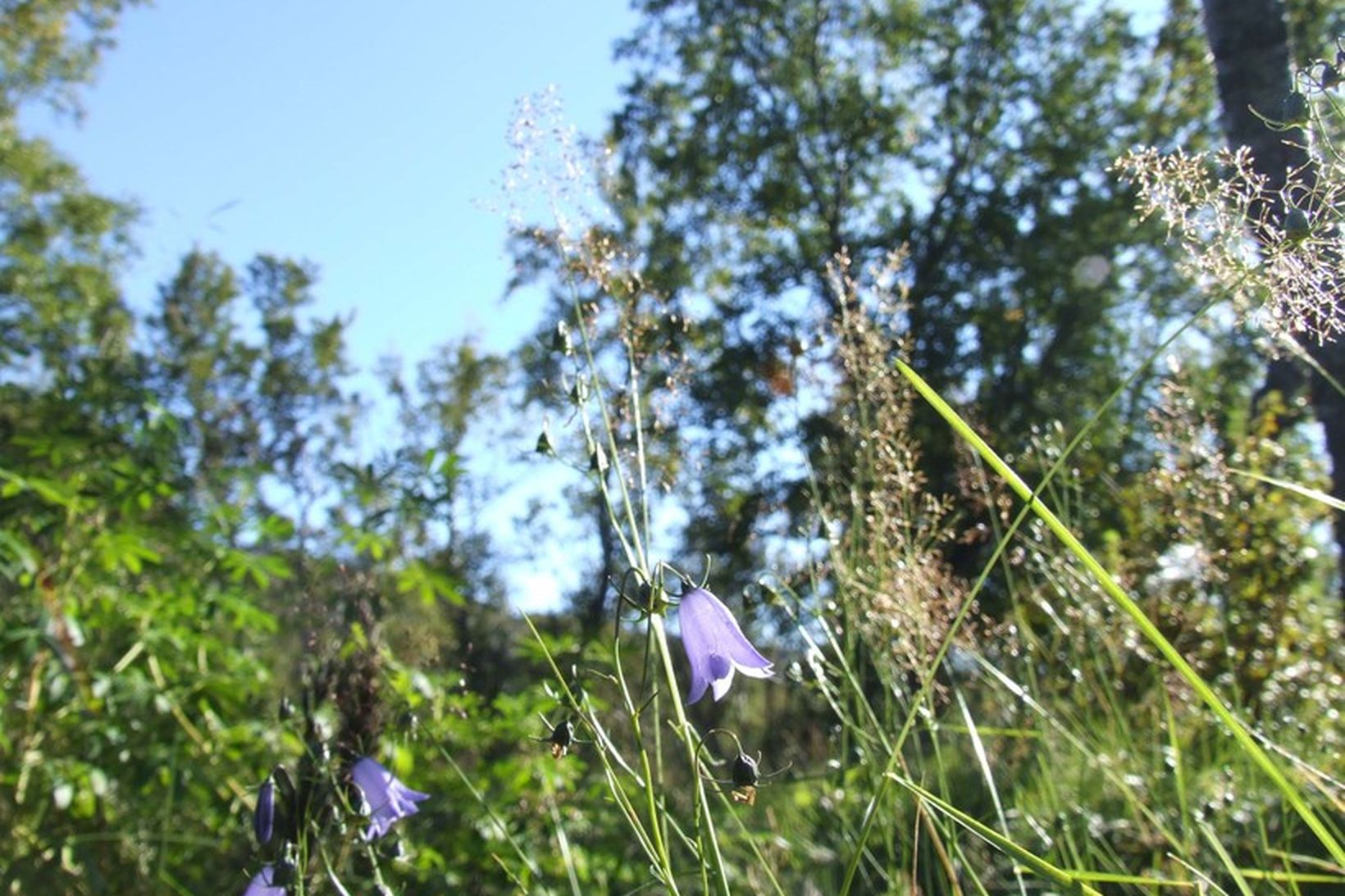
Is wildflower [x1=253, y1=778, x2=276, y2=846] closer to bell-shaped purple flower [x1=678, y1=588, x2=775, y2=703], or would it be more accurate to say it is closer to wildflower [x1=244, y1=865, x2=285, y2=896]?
wildflower [x1=244, y1=865, x2=285, y2=896]

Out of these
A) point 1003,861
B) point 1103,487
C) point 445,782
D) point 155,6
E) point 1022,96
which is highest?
point 155,6

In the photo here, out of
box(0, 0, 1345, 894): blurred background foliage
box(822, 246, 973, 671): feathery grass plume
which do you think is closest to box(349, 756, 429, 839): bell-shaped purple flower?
box(0, 0, 1345, 894): blurred background foliage

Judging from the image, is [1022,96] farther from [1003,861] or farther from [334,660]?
[334,660]

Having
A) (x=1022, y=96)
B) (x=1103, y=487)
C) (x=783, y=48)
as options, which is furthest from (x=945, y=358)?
→ (x=1103, y=487)

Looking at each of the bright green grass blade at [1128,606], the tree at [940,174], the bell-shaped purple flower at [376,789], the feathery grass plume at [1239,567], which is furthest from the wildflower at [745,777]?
the tree at [940,174]

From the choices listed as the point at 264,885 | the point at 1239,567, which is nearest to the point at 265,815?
the point at 264,885

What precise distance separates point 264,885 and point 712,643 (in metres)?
0.67

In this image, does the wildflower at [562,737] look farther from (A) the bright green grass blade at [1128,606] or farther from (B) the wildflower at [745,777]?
(A) the bright green grass blade at [1128,606]

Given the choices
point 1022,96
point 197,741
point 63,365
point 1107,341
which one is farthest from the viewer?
point 1022,96

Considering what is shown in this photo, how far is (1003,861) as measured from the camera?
2701mm

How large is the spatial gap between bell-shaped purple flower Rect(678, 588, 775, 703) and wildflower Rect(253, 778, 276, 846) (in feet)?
1.93

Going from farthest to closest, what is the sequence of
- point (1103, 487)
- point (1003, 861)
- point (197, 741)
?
point (1103, 487) → point (197, 741) → point (1003, 861)

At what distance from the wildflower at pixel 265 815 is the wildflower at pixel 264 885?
0.12 ft

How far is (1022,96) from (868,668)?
14258 mm
